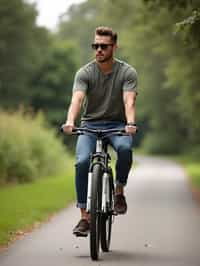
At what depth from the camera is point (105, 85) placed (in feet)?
28.6

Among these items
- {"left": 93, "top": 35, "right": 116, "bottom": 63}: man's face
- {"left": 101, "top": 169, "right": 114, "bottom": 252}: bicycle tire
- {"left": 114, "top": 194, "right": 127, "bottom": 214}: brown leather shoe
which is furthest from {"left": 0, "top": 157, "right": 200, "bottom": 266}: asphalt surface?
{"left": 93, "top": 35, "right": 116, "bottom": 63}: man's face

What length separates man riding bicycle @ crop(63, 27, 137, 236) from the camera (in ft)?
28.2

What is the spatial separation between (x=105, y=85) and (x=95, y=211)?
130 centimetres

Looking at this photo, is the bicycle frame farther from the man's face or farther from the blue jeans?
the man's face

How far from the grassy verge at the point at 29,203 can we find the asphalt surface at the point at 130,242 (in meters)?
0.28

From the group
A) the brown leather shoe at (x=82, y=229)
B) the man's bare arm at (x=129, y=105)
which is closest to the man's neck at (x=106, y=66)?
the man's bare arm at (x=129, y=105)

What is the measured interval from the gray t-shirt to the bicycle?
0.27 metres

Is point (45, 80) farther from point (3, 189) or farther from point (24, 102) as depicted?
point (3, 189)

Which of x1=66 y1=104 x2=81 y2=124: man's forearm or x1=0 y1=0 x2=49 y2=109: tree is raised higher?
x1=0 y1=0 x2=49 y2=109: tree

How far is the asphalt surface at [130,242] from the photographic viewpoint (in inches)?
331

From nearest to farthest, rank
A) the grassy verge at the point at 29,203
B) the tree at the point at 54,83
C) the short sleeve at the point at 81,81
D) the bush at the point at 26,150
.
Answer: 1. the short sleeve at the point at 81,81
2. the grassy verge at the point at 29,203
3. the bush at the point at 26,150
4. the tree at the point at 54,83

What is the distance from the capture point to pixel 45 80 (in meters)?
62.4

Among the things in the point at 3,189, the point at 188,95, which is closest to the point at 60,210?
the point at 3,189

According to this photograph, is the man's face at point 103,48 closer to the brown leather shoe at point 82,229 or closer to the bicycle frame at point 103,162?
the bicycle frame at point 103,162
